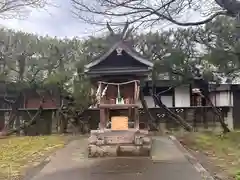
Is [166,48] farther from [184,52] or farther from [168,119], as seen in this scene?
[168,119]

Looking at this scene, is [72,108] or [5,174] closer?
[5,174]

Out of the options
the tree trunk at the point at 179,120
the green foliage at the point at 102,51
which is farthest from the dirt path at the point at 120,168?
the tree trunk at the point at 179,120

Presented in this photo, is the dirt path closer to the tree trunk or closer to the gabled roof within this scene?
the gabled roof

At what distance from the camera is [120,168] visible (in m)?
8.53

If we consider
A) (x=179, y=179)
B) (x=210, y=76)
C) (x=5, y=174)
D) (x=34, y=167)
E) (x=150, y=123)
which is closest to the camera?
(x=179, y=179)

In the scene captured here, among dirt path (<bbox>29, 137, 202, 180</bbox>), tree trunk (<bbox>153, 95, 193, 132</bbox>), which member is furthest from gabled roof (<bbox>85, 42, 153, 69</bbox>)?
tree trunk (<bbox>153, 95, 193, 132</bbox>)

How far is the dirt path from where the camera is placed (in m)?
7.59

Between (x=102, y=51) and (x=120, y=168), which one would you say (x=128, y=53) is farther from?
(x=120, y=168)

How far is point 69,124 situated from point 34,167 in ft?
34.1

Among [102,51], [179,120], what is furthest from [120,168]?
[179,120]

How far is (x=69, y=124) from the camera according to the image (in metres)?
19.5

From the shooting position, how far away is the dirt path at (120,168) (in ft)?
24.9

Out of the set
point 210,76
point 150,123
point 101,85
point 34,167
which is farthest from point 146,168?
point 210,76

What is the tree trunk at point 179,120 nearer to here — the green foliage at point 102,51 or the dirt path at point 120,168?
the green foliage at point 102,51
